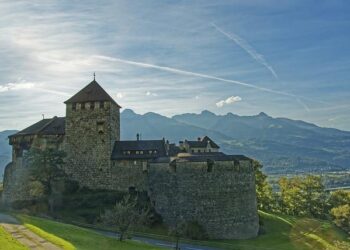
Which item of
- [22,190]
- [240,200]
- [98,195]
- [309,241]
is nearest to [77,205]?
[98,195]

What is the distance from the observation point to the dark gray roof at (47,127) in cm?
7181

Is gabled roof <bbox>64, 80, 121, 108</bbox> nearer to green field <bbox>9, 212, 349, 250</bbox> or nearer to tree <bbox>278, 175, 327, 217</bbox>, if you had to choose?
green field <bbox>9, 212, 349, 250</bbox>

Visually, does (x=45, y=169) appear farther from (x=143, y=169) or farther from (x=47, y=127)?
(x=143, y=169)

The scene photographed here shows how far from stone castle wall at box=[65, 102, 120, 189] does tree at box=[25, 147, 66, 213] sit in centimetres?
310

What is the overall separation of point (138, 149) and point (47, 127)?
16.1 metres

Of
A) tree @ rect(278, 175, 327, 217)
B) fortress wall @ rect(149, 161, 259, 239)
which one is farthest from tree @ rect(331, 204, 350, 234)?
fortress wall @ rect(149, 161, 259, 239)

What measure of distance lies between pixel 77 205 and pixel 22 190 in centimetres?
1264

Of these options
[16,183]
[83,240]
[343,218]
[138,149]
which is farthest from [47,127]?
[343,218]

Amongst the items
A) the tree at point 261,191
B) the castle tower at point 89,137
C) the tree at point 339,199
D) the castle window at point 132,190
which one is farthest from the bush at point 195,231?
the tree at point 339,199

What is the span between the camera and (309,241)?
2498 inches

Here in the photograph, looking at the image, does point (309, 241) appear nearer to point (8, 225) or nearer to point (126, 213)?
point (126, 213)

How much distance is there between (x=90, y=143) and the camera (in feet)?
230

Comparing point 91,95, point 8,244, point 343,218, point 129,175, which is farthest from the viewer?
point 343,218

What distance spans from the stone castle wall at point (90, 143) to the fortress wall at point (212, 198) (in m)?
12.1
